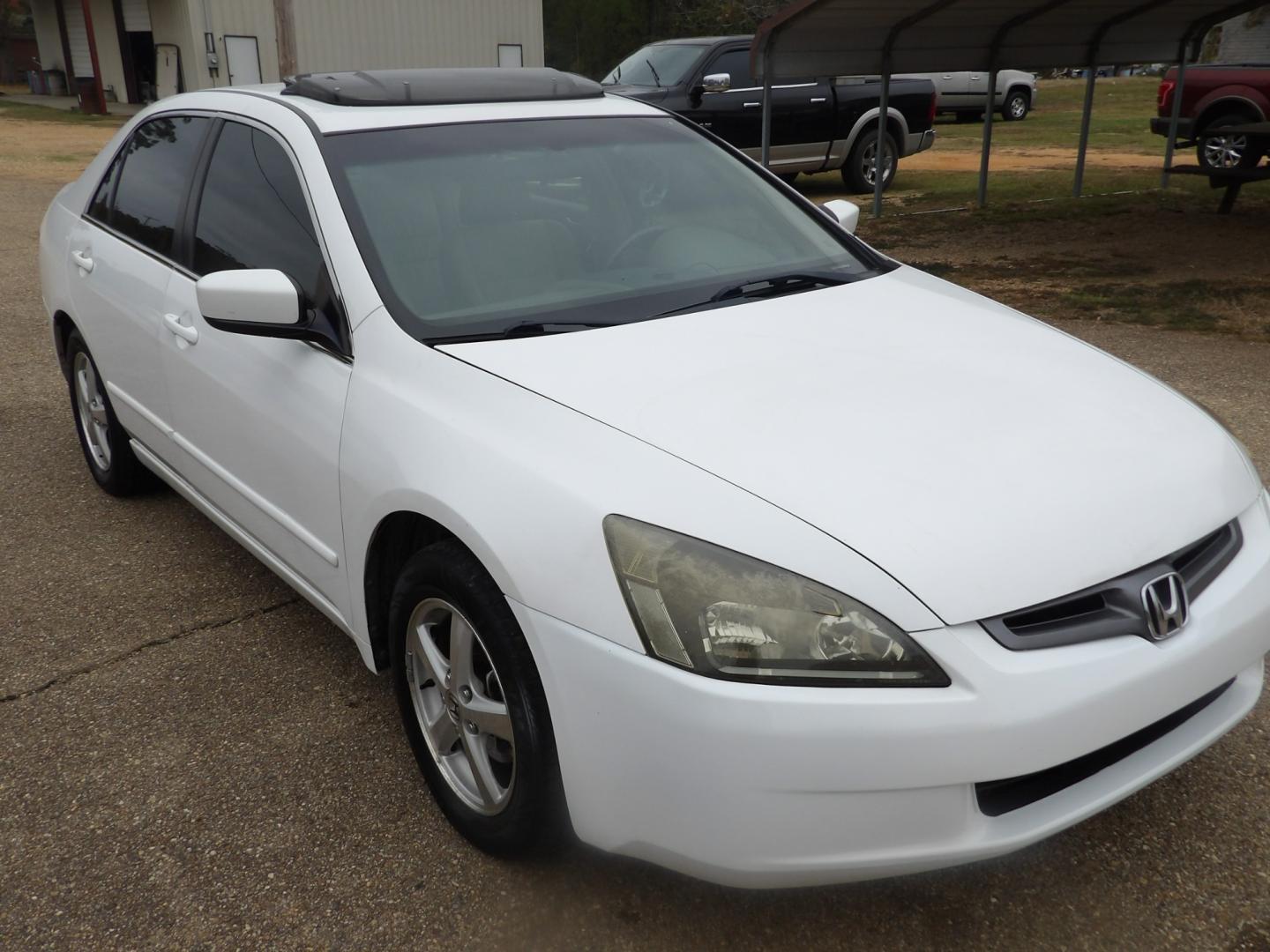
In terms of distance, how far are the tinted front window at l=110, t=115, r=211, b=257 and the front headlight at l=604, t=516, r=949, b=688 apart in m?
2.46

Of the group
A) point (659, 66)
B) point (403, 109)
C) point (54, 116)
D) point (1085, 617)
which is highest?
point (403, 109)

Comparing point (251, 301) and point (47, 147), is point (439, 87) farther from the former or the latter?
point (47, 147)

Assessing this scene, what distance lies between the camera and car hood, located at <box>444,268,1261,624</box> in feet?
6.44

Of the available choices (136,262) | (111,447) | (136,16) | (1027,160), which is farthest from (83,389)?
(136,16)

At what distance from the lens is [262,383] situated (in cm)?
297

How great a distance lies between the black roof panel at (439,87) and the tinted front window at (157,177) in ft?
1.40

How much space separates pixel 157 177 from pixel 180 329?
0.84 meters

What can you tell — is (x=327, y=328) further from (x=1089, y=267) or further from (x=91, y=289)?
(x=1089, y=267)

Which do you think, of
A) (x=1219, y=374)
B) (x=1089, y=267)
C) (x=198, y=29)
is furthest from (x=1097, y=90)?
(x=1219, y=374)

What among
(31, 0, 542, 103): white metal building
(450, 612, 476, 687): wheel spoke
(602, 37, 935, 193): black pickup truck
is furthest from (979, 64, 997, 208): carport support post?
(31, 0, 542, 103): white metal building

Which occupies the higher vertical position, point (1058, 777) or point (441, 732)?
point (1058, 777)

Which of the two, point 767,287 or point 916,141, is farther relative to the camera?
point 916,141

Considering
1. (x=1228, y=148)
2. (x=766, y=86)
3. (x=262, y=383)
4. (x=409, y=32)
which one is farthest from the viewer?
(x=409, y=32)

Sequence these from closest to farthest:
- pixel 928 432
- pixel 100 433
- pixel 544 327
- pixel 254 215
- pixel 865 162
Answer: pixel 928 432, pixel 544 327, pixel 254 215, pixel 100 433, pixel 865 162
